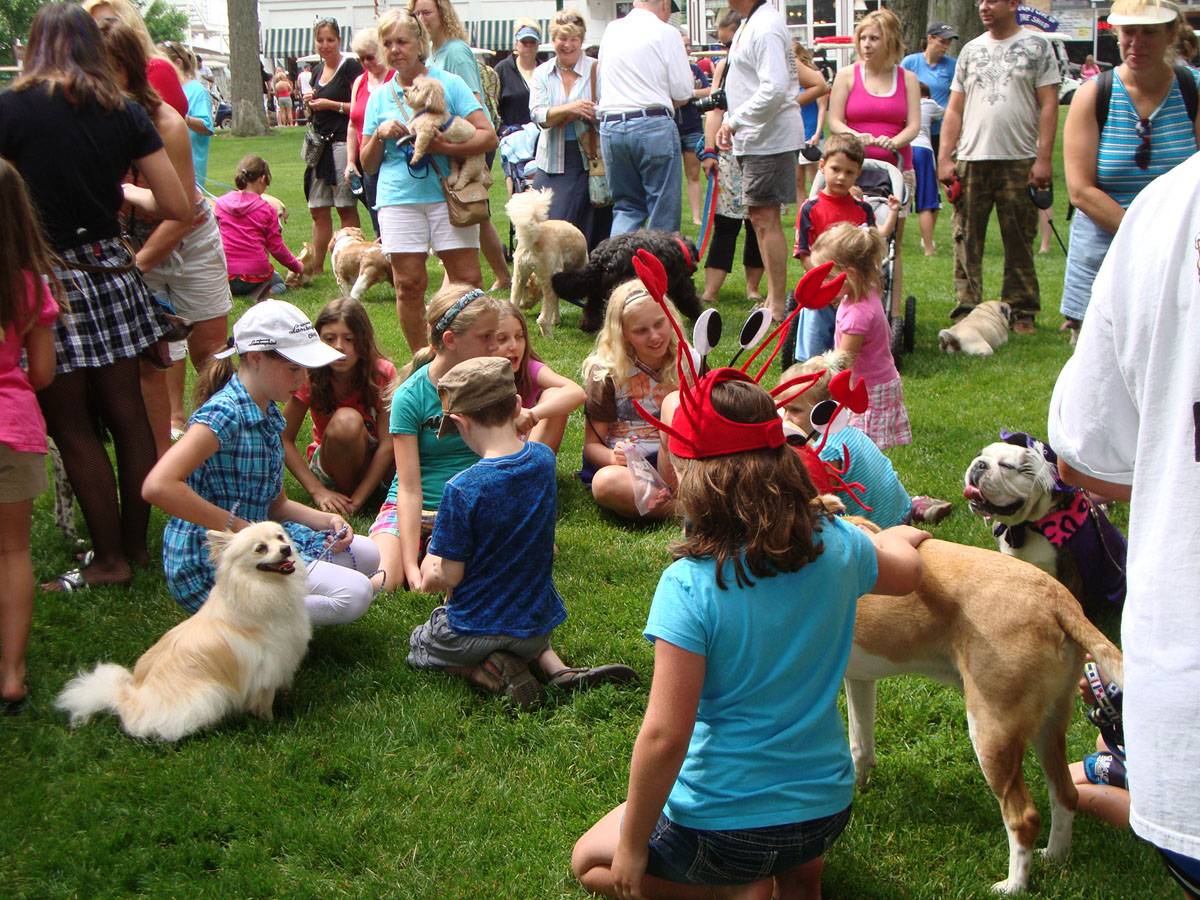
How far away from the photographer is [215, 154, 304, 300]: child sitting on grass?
32.0 ft

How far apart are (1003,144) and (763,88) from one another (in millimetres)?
1824

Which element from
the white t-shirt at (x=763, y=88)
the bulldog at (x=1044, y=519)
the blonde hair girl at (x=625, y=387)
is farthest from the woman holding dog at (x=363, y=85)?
the bulldog at (x=1044, y=519)

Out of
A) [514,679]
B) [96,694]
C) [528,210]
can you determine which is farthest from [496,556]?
[528,210]

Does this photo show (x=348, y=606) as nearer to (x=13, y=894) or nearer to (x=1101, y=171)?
(x=13, y=894)

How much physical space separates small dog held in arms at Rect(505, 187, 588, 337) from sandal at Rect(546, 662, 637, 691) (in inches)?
192

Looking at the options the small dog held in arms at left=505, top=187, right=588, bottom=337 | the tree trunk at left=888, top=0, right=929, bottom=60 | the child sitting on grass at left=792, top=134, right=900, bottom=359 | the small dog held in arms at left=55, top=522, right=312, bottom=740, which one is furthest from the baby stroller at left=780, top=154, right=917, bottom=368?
the tree trunk at left=888, top=0, right=929, bottom=60

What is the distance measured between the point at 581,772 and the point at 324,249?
872 cm

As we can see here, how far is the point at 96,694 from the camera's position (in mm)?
3598

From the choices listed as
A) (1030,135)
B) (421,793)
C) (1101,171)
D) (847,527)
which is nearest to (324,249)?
(1030,135)

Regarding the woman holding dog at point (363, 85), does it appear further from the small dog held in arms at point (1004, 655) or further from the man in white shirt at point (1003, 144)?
the small dog held in arms at point (1004, 655)

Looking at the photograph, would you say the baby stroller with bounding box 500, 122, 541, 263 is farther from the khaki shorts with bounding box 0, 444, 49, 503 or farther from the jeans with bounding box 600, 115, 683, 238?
the khaki shorts with bounding box 0, 444, 49, 503

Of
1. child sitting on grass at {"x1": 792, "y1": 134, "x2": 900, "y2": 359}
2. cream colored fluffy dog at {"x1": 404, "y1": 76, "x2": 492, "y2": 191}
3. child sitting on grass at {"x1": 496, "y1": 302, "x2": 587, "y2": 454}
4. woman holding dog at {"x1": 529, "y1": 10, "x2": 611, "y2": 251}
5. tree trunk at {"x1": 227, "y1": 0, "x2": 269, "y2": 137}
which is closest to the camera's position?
child sitting on grass at {"x1": 496, "y1": 302, "x2": 587, "y2": 454}

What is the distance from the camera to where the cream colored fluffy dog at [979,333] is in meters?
7.78

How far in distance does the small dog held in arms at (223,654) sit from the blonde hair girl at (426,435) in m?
0.94
